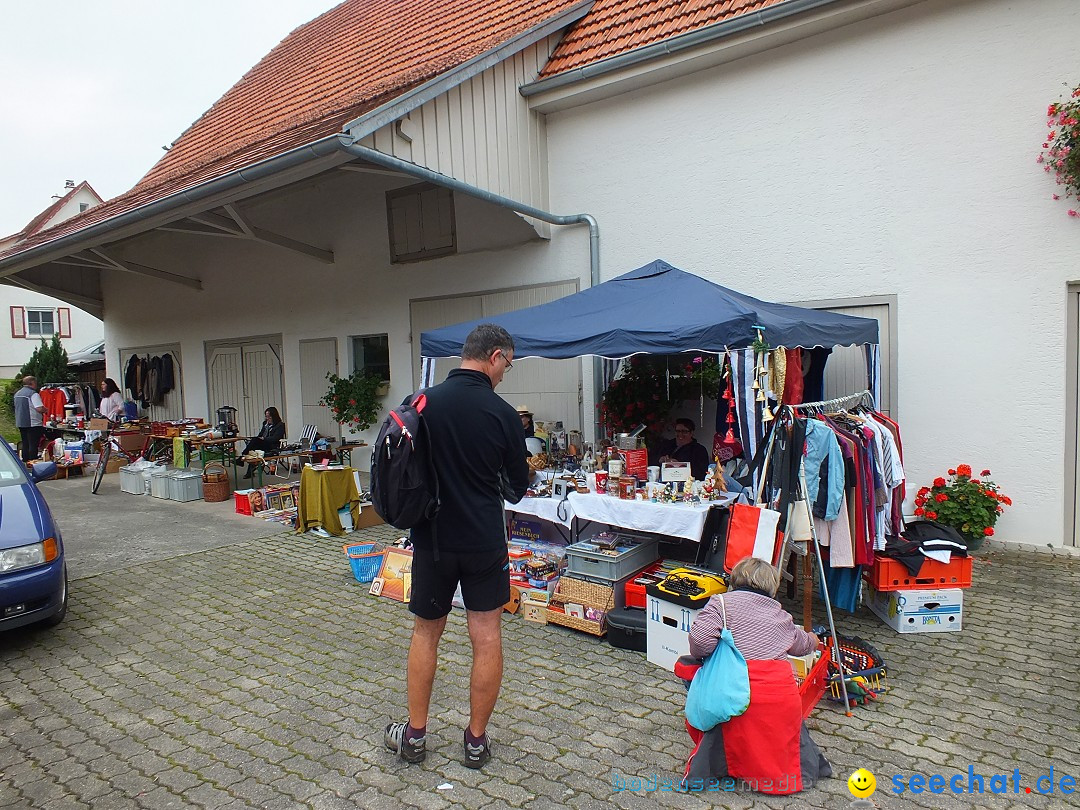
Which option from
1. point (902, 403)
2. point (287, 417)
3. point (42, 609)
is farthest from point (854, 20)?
point (287, 417)

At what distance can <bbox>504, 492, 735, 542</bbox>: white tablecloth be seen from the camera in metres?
4.43

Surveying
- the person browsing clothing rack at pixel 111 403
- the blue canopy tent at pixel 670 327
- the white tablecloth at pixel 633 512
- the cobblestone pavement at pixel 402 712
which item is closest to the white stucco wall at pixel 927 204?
the blue canopy tent at pixel 670 327

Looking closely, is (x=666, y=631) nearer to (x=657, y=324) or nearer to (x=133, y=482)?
(x=657, y=324)

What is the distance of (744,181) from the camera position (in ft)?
22.9

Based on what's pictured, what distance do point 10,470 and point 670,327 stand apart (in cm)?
490

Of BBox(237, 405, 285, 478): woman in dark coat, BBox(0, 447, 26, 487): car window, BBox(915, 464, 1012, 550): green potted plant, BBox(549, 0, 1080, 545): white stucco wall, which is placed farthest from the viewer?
BBox(237, 405, 285, 478): woman in dark coat

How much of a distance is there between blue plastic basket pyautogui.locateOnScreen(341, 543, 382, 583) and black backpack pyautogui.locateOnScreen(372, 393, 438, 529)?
2.88 m

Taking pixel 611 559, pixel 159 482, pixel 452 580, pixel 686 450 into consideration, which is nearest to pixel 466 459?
pixel 452 580

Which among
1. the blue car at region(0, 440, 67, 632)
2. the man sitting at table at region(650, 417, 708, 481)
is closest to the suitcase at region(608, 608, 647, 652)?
the man sitting at table at region(650, 417, 708, 481)

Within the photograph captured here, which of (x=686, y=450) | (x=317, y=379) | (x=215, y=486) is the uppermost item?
(x=317, y=379)

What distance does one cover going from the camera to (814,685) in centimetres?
326

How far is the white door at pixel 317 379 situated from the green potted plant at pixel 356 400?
0.76 meters

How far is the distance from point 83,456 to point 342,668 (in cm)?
1071

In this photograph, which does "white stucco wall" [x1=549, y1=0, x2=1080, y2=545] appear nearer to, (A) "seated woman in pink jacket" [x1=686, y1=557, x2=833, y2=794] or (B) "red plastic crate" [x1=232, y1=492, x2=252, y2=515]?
(A) "seated woman in pink jacket" [x1=686, y1=557, x2=833, y2=794]
